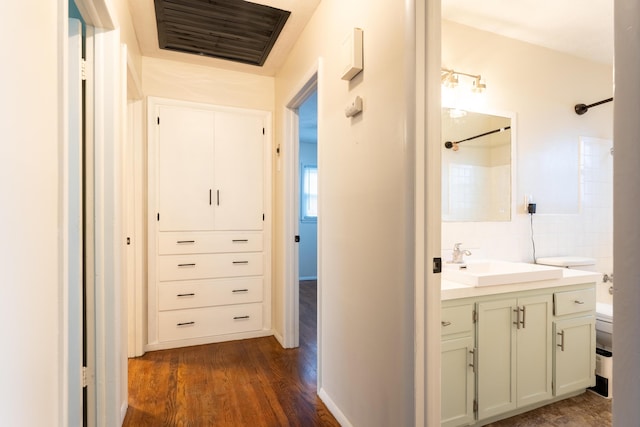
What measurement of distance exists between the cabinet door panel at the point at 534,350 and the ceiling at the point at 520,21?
6.15 feet

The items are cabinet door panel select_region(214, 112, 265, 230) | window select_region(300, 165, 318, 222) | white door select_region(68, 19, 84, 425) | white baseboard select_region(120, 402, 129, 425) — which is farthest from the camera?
window select_region(300, 165, 318, 222)

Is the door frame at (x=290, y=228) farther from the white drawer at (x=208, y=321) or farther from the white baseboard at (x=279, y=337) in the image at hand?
the white drawer at (x=208, y=321)

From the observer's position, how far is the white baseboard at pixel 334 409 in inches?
67.8

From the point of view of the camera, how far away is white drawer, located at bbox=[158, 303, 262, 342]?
2.79m

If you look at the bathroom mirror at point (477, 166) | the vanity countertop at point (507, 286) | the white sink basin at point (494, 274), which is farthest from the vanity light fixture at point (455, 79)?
the vanity countertop at point (507, 286)

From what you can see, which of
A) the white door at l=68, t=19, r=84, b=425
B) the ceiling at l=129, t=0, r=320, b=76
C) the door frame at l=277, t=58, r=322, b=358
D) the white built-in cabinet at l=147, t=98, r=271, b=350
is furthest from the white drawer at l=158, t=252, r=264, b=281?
the ceiling at l=129, t=0, r=320, b=76

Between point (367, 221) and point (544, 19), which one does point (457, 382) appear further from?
point (544, 19)

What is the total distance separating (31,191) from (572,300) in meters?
2.60

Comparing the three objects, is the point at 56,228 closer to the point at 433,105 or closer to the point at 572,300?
the point at 433,105

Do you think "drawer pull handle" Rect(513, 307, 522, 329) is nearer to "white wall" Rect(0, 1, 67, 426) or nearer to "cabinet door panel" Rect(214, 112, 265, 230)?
"white wall" Rect(0, 1, 67, 426)

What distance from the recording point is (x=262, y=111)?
311 centimetres

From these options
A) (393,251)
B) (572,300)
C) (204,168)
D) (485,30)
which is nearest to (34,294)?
(393,251)

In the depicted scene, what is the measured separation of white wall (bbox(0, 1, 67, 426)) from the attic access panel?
1.41 metres

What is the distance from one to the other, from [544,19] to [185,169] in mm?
2994
